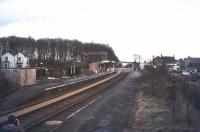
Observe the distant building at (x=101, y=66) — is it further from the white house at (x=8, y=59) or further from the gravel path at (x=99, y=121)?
the gravel path at (x=99, y=121)

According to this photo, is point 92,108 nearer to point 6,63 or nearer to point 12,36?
point 6,63

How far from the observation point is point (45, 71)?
288ft

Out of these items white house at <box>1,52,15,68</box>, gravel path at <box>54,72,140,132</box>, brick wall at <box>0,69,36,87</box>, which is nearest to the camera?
gravel path at <box>54,72,140,132</box>

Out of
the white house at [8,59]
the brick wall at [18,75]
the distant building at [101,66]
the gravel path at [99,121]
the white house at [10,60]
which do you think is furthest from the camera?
the distant building at [101,66]

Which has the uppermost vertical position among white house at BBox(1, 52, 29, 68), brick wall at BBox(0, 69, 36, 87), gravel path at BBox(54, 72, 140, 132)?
white house at BBox(1, 52, 29, 68)

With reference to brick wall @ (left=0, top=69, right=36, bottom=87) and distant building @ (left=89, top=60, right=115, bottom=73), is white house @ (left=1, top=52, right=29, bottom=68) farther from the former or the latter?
brick wall @ (left=0, top=69, right=36, bottom=87)

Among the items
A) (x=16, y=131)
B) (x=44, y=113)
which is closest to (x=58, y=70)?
(x=44, y=113)

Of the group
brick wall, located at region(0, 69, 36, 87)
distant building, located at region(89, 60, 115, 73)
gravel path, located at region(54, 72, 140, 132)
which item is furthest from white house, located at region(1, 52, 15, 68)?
gravel path, located at region(54, 72, 140, 132)

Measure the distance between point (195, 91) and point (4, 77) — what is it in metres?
24.4

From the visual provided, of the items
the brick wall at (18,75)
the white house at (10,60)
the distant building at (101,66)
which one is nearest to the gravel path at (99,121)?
the brick wall at (18,75)

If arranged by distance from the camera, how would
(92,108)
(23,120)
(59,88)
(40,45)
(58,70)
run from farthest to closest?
(40,45) < (58,70) < (59,88) < (92,108) < (23,120)

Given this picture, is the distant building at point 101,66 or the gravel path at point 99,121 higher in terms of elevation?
the distant building at point 101,66

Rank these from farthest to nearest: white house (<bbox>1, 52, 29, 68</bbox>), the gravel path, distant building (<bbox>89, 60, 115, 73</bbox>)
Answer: distant building (<bbox>89, 60, 115, 73</bbox>) → white house (<bbox>1, 52, 29, 68</bbox>) → the gravel path

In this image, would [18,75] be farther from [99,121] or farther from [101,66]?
[101,66]
